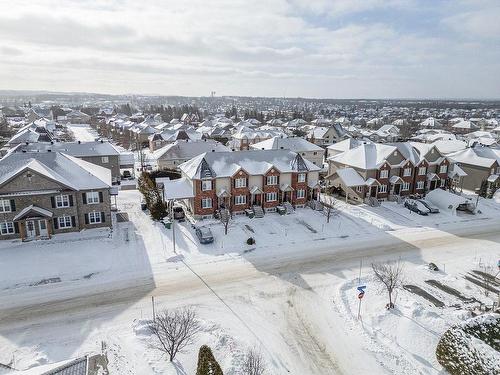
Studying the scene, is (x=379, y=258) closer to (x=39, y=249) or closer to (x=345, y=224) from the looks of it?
(x=345, y=224)

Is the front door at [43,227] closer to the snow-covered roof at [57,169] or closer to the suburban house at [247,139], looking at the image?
the snow-covered roof at [57,169]

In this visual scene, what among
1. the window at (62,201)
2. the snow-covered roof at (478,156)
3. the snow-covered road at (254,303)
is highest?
the snow-covered roof at (478,156)

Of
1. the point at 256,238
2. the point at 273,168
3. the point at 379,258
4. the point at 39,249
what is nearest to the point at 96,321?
the point at 39,249

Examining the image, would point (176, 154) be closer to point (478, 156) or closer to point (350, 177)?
point (350, 177)

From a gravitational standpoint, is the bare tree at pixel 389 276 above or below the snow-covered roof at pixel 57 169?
below

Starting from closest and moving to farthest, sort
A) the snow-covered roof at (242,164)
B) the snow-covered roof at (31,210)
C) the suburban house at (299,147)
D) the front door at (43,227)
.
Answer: the snow-covered roof at (31,210) < the front door at (43,227) < the snow-covered roof at (242,164) < the suburban house at (299,147)

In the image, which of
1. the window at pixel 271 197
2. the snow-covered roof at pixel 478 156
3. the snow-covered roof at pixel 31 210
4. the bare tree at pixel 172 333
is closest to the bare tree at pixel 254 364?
the bare tree at pixel 172 333

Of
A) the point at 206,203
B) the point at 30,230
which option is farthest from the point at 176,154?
the point at 30,230
